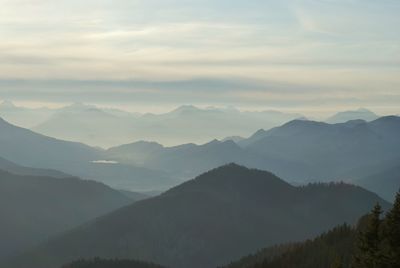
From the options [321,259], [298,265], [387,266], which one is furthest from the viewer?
[298,265]

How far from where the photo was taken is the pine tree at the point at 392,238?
42.5m

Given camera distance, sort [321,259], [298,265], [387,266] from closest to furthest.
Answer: [387,266], [321,259], [298,265]

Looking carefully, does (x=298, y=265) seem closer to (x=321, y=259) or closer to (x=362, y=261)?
(x=321, y=259)

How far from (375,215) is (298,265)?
161 m

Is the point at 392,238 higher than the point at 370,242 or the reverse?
higher

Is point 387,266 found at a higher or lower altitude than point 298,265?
higher

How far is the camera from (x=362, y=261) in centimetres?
4509

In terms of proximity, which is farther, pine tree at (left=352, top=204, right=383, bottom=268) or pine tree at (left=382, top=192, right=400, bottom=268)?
pine tree at (left=352, top=204, right=383, bottom=268)

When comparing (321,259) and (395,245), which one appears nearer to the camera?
(395,245)

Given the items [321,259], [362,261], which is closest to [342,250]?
[321,259]

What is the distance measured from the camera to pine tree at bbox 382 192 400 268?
42.5m

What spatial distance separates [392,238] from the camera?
43.8 metres

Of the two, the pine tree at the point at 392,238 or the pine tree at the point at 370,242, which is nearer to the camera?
the pine tree at the point at 392,238

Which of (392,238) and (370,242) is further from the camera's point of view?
(370,242)
